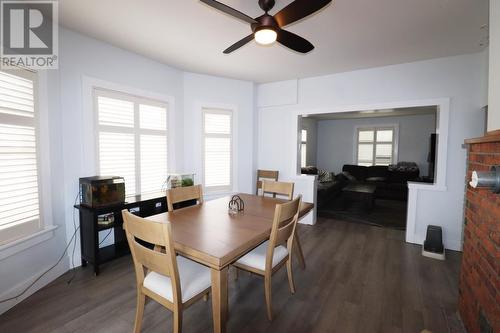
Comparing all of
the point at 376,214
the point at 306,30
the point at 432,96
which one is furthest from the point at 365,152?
the point at 306,30

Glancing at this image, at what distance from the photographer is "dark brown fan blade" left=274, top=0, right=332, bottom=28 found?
143cm

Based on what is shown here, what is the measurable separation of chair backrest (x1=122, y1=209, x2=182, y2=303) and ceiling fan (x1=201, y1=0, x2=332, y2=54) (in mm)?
1362

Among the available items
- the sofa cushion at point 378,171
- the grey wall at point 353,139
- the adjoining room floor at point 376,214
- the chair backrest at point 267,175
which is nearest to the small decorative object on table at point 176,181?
the chair backrest at point 267,175

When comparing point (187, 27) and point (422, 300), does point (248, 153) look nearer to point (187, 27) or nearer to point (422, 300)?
point (187, 27)

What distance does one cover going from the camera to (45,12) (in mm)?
2096

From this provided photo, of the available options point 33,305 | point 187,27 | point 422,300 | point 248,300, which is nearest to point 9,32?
point 187,27

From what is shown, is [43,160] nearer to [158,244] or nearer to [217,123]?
[158,244]

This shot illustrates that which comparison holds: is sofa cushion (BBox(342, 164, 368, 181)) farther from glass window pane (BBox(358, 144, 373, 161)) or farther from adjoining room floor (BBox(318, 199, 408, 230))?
adjoining room floor (BBox(318, 199, 408, 230))

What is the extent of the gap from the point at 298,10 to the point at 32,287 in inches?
122

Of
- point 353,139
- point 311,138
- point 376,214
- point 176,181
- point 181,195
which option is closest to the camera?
point 181,195

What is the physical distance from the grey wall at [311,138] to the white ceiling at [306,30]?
160 inches

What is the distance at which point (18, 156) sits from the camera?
1.96 m

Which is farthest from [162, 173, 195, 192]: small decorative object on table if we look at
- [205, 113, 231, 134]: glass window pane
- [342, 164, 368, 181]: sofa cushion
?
[342, 164, 368, 181]: sofa cushion

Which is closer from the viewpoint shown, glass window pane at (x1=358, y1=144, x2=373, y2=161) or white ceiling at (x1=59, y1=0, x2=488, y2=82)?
white ceiling at (x1=59, y1=0, x2=488, y2=82)
